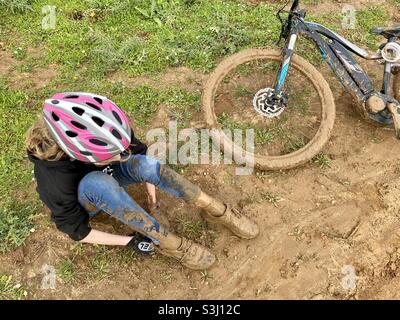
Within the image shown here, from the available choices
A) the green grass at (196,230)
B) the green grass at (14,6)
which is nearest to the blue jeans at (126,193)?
the green grass at (196,230)

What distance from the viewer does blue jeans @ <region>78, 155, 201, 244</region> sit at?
11.2 feet

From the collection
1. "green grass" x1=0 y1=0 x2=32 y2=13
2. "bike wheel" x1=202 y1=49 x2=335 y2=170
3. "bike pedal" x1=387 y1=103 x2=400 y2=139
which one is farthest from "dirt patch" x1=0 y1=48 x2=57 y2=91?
"bike pedal" x1=387 y1=103 x2=400 y2=139

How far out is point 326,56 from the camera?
481 cm

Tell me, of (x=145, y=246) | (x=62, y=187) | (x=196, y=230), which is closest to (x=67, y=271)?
(x=145, y=246)

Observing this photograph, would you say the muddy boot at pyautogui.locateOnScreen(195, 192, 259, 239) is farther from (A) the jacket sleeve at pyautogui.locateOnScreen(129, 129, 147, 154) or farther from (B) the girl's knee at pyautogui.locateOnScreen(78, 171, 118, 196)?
(B) the girl's knee at pyautogui.locateOnScreen(78, 171, 118, 196)

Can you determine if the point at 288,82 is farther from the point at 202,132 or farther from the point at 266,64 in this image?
the point at 202,132

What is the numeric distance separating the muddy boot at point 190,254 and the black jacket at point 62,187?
860 millimetres

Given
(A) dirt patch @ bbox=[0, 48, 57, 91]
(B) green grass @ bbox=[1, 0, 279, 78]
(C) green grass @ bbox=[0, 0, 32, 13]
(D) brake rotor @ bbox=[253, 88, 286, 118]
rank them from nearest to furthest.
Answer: (D) brake rotor @ bbox=[253, 88, 286, 118]
(A) dirt patch @ bbox=[0, 48, 57, 91]
(B) green grass @ bbox=[1, 0, 279, 78]
(C) green grass @ bbox=[0, 0, 32, 13]

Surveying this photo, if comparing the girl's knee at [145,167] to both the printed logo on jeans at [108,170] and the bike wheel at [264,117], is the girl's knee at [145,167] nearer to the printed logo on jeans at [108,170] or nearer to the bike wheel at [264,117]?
the printed logo on jeans at [108,170]

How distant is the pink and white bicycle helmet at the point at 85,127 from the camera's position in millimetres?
3221

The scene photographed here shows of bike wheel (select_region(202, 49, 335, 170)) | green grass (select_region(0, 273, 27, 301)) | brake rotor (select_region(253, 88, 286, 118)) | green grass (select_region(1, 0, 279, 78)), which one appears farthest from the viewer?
green grass (select_region(1, 0, 279, 78))

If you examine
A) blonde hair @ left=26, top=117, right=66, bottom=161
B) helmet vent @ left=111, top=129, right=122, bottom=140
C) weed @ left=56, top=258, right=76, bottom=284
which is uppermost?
helmet vent @ left=111, top=129, right=122, bottom=140

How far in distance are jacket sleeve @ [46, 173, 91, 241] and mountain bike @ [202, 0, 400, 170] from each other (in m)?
1.93

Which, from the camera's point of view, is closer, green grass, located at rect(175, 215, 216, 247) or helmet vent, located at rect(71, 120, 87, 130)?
helmet vent, located at rect(71, 120, 87, 130)
